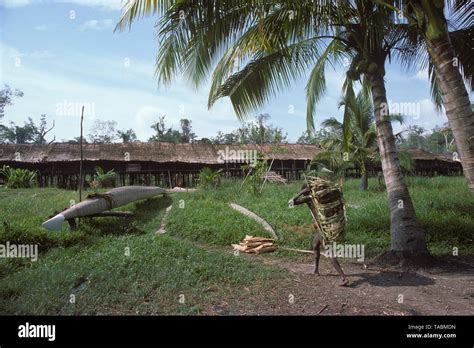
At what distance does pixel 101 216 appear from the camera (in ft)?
31.0

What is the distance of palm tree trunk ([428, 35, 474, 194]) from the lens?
514cm

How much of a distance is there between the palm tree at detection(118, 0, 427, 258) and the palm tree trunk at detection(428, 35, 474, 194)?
55.1 inches

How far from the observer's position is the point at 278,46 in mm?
6508

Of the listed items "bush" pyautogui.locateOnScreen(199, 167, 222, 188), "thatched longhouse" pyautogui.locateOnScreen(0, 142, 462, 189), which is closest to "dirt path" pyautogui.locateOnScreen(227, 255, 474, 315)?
"bush" pyautogui.locateOnScreen(199, 167, 222, 188)

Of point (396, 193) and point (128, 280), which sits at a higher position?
point (396, 193)

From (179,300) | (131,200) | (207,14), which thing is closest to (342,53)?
(207,14)

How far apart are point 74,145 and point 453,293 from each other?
21.1 m

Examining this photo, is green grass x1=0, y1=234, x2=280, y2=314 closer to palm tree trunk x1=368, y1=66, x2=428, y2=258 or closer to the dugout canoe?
the dugout canoe

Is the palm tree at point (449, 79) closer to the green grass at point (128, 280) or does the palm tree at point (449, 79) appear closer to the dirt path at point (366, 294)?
the dirt path at point (366, 294)

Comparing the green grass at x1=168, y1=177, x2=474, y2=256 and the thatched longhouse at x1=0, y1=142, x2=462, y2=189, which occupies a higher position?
the thatched longhouse at x1=0, y1=142, x2=462, y2=189

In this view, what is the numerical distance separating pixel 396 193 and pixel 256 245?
2.90 metres

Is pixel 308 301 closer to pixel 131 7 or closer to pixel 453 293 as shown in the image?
pixel 453 293

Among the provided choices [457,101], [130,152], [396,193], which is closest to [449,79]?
[457,101]

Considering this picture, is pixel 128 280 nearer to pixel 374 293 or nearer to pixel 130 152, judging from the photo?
pixel 374 293
